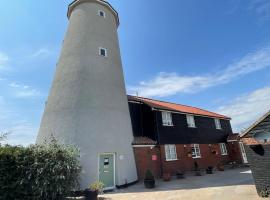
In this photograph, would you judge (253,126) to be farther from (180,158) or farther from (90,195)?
(180,158)

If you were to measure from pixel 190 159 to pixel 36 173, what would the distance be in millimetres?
16148

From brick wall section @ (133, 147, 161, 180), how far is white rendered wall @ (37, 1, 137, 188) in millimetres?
877

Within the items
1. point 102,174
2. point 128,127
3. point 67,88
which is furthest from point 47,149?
point 128,127

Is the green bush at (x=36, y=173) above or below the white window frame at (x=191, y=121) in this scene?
below

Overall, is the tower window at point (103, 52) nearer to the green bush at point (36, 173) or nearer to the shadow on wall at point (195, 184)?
the green bush at point (36, 173)

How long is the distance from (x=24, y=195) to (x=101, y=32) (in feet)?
48.2

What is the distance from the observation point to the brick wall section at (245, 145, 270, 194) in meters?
9.52

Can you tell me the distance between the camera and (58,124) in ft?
49.4

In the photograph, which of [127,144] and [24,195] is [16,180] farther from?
[127,144]

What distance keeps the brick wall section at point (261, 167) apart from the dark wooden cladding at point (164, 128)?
10.2 metres

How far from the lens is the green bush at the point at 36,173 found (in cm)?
1011

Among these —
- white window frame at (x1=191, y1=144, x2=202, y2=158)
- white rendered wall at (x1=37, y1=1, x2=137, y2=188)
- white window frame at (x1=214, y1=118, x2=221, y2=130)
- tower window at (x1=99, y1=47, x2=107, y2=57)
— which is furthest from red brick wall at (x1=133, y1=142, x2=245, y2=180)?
tower window at (x1=99, y1=47, x2=107, y2=57)

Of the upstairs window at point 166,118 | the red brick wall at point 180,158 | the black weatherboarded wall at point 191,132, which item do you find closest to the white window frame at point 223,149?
the red brick wall at point 180,158

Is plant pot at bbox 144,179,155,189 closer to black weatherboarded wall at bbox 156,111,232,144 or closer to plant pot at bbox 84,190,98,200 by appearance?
plant pot at bbox 84,190,98,200
